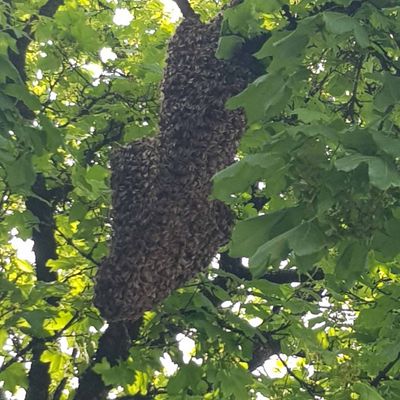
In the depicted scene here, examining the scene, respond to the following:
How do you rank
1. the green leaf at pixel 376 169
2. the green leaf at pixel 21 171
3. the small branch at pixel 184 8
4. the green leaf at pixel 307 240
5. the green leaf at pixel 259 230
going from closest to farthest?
the green leaf at pixel 376 169 < the green leaf at pixel 307 240 < the green leaf at pixel 259 230 < the green leaf at pixel 21 171 < the small branch at pixel 184 8

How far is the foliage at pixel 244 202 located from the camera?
8.49ft

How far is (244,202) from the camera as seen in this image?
6285 millimetres

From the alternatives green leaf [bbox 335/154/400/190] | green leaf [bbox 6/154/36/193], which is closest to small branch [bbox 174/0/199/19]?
green leaf [bbox 6/154/36/193]

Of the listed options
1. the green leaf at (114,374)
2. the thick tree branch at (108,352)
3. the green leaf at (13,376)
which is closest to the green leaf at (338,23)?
the thick tree branch at (108,352)

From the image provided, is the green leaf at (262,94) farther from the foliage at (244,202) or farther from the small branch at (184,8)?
the small branch at (184,8)

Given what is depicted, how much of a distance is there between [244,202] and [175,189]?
6.96 feet

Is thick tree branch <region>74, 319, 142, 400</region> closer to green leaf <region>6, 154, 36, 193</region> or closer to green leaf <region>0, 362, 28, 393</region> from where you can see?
green leaf <region>0, 362, 28, 393</region>

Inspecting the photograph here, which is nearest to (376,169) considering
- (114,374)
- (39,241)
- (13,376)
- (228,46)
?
(228,46)

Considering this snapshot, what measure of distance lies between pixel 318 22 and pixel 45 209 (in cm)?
384

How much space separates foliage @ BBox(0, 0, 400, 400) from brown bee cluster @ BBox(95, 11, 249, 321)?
210mm

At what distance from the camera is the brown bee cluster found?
414 cm

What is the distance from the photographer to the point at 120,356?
5.18m

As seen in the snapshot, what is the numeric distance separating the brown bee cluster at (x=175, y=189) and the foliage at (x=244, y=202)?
0.21m

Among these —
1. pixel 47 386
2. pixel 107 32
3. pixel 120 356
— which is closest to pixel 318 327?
pixel 120 356
